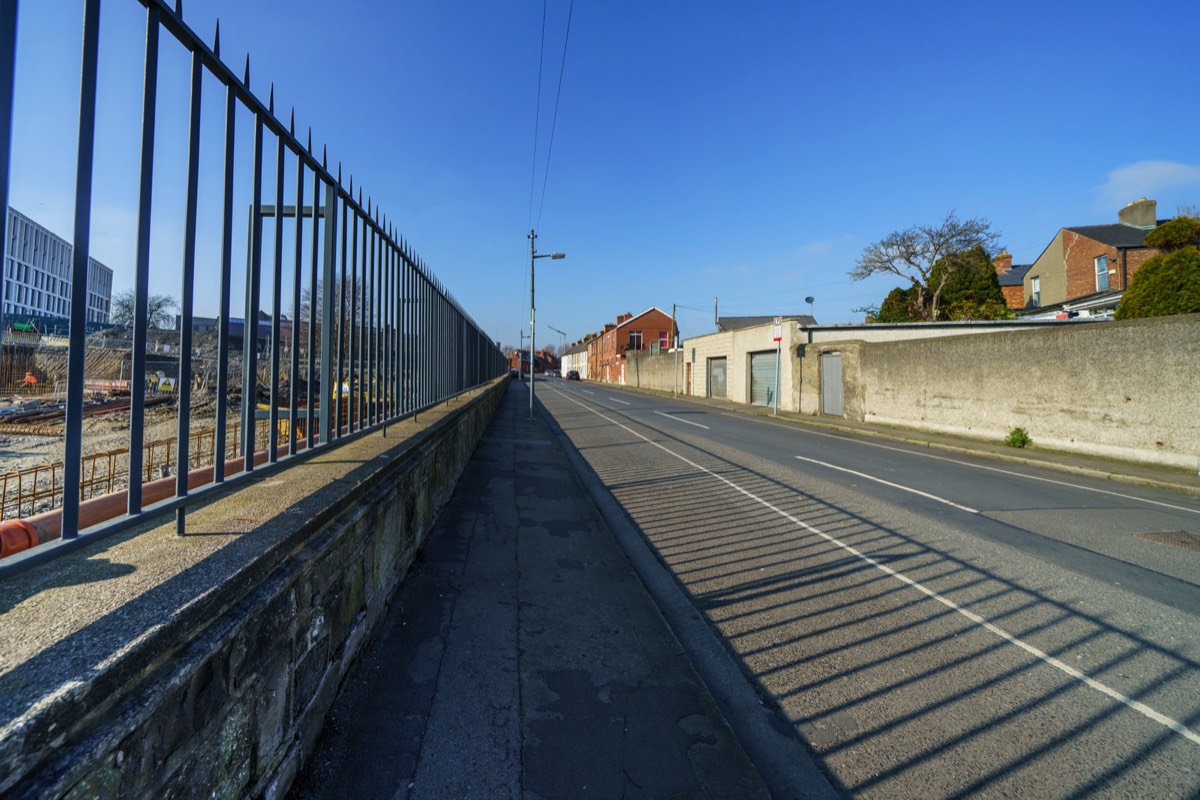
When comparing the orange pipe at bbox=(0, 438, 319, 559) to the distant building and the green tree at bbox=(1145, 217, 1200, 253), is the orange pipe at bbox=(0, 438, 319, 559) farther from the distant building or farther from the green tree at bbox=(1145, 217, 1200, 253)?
the green tree at bbox=(1145, 217, 1200, 253)

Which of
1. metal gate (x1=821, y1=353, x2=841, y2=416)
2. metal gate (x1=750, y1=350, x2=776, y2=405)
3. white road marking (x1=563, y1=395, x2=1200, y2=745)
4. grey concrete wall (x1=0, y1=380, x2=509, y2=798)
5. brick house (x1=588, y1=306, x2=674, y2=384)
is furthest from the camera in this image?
brick house (x1=588, y1=306, x2=674, y2=384)

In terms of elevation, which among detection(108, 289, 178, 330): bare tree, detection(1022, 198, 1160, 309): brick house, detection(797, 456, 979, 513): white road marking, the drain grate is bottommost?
the drain grate

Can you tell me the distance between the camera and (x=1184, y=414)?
10562mm

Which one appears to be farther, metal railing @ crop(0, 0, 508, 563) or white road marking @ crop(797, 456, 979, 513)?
white road marking @ crop(797, 456, 979, 513)

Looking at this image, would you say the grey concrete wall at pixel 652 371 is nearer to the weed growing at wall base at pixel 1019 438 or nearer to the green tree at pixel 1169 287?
the weed growing at wall base at pixel 1019 438

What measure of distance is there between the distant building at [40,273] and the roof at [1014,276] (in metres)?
55.9

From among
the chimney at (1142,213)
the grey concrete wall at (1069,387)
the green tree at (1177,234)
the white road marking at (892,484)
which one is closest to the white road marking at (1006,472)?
the grey concrete wall at (1069,387)

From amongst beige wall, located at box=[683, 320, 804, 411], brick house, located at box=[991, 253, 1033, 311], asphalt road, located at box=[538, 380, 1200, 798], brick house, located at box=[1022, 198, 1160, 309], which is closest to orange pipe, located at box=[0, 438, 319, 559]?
asphalt road, located at box=[538, 380, 1200, 798]

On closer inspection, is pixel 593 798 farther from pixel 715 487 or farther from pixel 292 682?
pixel 715 487

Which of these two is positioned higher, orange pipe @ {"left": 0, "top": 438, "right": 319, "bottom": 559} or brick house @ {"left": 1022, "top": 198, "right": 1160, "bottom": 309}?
brick house @ {"left": 1022, "top": 198, "right": 1160, "bottom": 309}

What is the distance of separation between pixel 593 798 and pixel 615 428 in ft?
48.8

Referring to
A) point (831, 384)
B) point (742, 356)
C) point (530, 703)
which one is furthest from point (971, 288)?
point (530, 703)

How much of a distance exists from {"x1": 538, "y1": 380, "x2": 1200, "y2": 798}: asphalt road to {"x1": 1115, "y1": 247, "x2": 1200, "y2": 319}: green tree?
7.02 m

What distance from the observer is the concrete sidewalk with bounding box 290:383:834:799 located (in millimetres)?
2479
